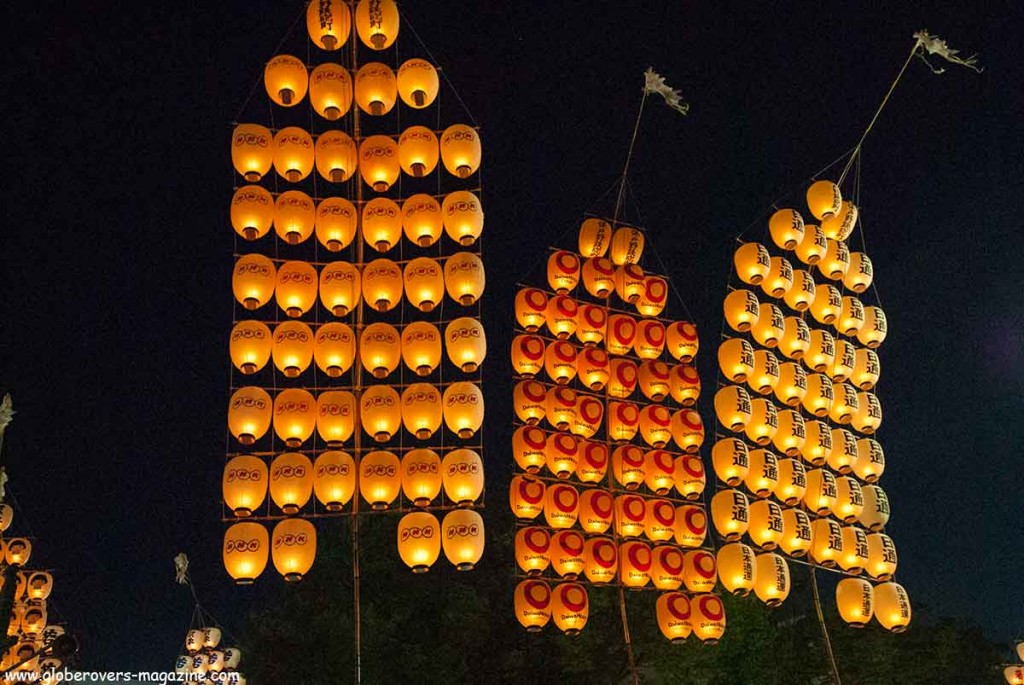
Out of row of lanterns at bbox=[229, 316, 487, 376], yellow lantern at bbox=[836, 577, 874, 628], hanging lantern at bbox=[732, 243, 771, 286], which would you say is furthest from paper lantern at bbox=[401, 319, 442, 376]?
yellow lantern at bbox=[836, 577, 874, 628]

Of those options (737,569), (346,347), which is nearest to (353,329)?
(346,347)

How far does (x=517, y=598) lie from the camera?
1170 centimetres

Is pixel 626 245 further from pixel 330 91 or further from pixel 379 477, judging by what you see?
pixel 379 477

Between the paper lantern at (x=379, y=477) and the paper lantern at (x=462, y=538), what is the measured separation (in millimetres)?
622

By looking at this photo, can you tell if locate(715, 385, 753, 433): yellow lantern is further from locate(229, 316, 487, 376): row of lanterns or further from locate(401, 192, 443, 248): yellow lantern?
locate(401, 192, 443, 248): yellow lantern

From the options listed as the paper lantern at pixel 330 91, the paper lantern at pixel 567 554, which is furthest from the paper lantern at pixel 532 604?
the paper lantern at pixel 330 91

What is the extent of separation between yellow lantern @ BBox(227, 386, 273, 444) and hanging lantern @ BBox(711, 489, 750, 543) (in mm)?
4973

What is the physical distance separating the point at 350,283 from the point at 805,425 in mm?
5639

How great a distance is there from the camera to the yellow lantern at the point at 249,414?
10906 millimetres

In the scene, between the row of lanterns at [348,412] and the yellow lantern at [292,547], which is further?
the row of lanterns at [348,412]

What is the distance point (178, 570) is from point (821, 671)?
477 inches

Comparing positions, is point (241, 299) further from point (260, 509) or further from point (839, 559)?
point (839, 559)

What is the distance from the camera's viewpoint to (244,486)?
1077cm

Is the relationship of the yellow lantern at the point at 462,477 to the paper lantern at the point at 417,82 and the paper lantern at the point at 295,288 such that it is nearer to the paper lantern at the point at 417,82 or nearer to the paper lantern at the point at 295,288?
the paper lantern at the point at 295,288
